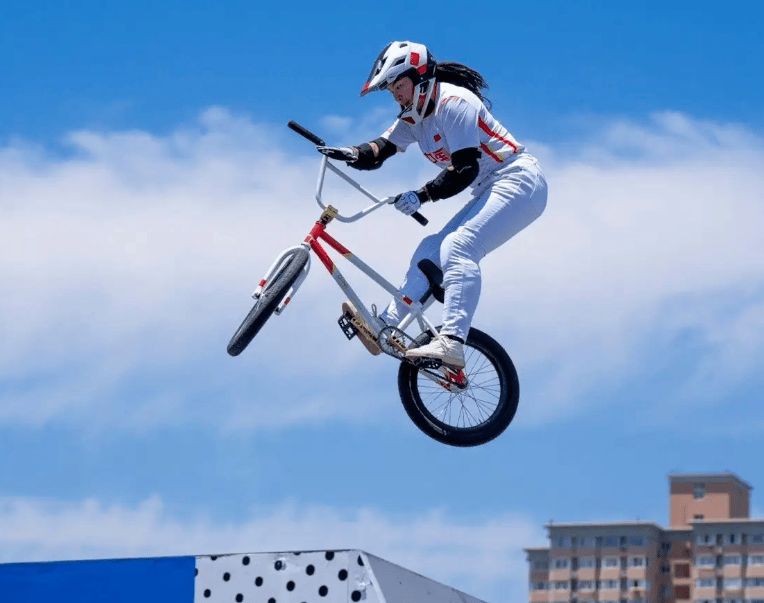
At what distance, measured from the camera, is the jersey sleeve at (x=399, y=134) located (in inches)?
544

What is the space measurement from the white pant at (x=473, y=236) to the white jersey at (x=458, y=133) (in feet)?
0.49

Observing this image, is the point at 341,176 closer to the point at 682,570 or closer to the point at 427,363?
the point at 427,363

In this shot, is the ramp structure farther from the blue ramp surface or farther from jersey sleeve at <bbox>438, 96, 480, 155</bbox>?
jersey sleeve at <bbox>438, 96, 480, 155</bbox>

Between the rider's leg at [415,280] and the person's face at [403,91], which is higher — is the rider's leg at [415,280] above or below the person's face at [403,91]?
below

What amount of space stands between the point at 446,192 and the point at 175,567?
469 centimetres

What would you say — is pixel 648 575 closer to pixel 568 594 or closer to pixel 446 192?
pixel 568 594

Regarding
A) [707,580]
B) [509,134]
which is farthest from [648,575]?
[509,134]

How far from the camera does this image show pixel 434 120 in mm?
13289

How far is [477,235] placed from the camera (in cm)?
1316

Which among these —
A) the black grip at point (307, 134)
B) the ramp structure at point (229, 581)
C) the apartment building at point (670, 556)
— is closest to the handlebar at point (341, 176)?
the black grip at point (307, 134)

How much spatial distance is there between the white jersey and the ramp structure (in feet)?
14.6

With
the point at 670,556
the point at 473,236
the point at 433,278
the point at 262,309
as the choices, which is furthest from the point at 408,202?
the point at 670,556

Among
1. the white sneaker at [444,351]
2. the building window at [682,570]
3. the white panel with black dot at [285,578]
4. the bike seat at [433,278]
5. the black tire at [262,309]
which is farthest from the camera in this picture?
the building window at [682,570]

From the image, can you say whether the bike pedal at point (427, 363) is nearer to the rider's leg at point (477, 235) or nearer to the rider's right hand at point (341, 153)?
the rider's leg at point (477, 235)
